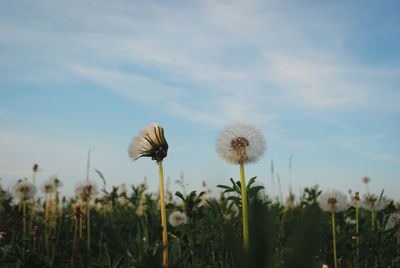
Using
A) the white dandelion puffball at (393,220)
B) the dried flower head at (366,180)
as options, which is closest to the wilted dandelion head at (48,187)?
the white dandelion puffball at (393,220)

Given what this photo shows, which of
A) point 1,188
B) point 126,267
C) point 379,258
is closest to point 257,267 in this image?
point 126,267

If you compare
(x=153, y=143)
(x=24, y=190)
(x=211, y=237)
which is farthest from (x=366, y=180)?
(x=153, y=143)

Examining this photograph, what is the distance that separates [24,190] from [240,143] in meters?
3.87

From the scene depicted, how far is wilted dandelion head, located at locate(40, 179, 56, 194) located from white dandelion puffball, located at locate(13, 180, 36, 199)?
0.49 metres

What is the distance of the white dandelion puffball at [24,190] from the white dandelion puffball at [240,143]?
366cm

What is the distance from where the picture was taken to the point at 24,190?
191 inches

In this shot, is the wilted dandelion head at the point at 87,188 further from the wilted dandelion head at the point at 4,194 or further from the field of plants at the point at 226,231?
the wilted dandelion head at the point at 4,194

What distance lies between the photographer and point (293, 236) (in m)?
0.31

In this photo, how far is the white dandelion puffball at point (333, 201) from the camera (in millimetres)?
3293

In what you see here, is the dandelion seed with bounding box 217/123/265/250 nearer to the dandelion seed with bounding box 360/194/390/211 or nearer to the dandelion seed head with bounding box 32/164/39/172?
the dandelion seed with bounding box 360/194/390/211

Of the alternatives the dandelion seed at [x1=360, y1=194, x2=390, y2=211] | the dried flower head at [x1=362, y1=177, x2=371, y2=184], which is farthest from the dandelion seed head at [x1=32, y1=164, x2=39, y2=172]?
the dried flower head at [x1=362, y1=177, x2=371, y2=184]

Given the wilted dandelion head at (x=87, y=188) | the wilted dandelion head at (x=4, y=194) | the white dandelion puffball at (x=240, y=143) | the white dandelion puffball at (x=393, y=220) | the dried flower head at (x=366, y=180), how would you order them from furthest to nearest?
1. the dried flower head at (x=366, y=180)
2. the wilted dandelion head at (x=4, y=194)
3. the wilted dandelion head at (x=87, y=188)
4. the white dandelion puffball at (x=393, y=220)
5. the white dandelion puffball at (x=240, y=143)

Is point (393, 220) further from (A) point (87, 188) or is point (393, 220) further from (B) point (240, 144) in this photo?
(A) point (87, 188)

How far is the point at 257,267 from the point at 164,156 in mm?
1618
